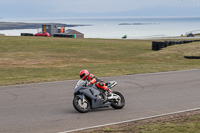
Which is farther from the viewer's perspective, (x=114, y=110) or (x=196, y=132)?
(x=114, y=110)

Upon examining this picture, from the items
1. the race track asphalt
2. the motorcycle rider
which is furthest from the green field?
the motorcycle rider

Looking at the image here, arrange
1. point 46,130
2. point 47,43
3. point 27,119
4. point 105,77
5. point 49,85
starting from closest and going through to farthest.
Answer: point 46,130, point 27,119, point 49,85, point 105,77, point 47,43

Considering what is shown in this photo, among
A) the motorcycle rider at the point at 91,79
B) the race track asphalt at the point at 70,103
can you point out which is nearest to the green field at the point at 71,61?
the race track asphalt at the point at 70,103

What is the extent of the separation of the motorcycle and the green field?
294 inches

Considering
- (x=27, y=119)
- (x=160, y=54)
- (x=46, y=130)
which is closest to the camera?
(x=46, y=130)

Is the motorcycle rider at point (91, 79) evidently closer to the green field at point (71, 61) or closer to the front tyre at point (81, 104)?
the front tyre at point (81, 104)

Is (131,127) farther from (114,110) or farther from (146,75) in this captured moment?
(146,75)

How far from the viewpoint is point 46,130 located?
27.1 ft

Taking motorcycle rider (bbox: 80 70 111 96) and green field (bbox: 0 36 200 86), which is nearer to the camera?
motorcycle rider (bbox: 80 70 111 96)

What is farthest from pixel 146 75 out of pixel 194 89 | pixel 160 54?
pixel 160 54

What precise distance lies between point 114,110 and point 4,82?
844 cm

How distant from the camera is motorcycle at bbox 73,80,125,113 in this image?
10.0 meters

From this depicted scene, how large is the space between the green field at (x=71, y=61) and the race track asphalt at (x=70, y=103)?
3127 millimetres

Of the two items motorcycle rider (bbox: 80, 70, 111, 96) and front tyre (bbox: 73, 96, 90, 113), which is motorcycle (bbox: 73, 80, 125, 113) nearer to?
front tyre (bbox: 73, 96, 90, 113)
